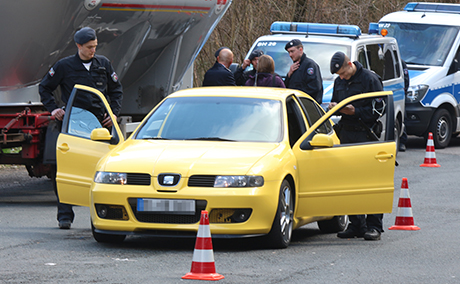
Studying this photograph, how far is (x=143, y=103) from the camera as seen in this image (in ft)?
44.2

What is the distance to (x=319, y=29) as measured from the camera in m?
15.4

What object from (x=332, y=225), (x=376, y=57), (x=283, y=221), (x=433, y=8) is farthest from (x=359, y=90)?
(x=433, y=8)

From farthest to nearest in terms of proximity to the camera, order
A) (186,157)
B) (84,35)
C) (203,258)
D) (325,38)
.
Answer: (325,38) < (84,35) < (186,157) < (203,258)

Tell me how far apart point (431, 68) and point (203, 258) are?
12.7 metres

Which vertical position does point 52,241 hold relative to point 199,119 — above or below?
below

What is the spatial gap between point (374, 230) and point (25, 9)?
451 centimetres

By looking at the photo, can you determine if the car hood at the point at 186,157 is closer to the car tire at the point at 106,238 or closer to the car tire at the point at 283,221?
the car tire at the point at 283,221

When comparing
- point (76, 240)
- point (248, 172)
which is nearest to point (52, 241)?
point (76, 240)

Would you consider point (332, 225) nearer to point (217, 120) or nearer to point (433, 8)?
point (217, 120)

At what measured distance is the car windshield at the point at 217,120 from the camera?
825 cm

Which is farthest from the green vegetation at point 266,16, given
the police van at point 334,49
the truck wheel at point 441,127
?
the police van at point 334,49

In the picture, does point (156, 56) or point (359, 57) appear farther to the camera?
point (359, 57)

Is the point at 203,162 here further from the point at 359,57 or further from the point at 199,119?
the point at 359,57

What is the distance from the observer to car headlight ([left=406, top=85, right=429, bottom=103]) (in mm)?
17750
